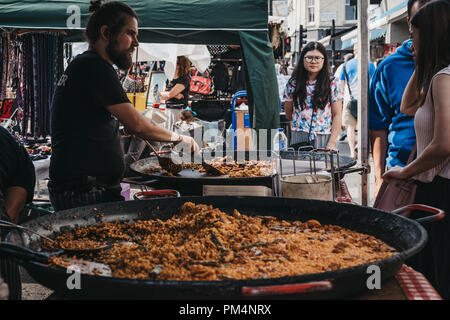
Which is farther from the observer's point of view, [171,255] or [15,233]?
[15,233]

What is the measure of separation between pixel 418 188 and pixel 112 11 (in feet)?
7.18

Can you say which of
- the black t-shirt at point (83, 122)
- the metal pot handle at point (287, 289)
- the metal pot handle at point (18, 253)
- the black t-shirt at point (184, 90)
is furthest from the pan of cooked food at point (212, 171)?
the black t-shirt at point (184, 90)

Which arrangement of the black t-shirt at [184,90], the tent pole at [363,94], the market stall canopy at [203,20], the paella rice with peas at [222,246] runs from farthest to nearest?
the black t-shirt at [184,90] → the market stall canopy at [203,20] → the tent pole at [363,94] → the paella rice with peas at [222,246]

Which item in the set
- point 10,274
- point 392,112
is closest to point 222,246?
point 10,274

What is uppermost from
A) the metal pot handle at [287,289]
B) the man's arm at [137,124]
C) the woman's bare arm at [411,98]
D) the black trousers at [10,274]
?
the woman's bare arm at [411,98]

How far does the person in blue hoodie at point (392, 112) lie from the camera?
3014 mm

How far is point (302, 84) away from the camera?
17.0 feet

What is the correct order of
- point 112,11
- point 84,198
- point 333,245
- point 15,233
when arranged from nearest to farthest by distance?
1. point 15,233
2. point 333,245
3. point 84,198
4. point 112,11

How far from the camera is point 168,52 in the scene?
26.1 feet

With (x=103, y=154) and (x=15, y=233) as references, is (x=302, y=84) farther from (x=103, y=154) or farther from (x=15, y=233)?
(x=15, y=233)

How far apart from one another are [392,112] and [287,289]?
2.72 m

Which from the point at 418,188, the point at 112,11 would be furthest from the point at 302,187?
the point at 112,11

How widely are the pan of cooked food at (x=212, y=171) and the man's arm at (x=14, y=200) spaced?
778 millimetres

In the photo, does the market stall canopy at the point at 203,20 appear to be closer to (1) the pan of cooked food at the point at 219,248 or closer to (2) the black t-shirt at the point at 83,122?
(2) the black t-shirt at the point at 83,122
